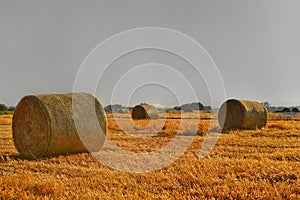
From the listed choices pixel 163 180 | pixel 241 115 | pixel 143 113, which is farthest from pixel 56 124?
pixel 143 113

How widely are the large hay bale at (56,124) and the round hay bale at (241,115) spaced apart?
354 inches

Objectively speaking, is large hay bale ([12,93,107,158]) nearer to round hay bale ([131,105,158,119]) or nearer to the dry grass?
the dry grass

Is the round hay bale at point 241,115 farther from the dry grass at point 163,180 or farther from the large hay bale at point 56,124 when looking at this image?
the dry grass at point 163,180

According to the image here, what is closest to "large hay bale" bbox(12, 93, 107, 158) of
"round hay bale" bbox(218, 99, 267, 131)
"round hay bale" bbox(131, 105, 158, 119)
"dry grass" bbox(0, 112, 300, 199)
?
"dry grass" bbox(0, 112, 300, 199)

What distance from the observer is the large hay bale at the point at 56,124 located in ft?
32.0

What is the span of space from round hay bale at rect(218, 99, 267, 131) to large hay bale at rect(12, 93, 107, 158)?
29.5 ft

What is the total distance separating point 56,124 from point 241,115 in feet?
35.6

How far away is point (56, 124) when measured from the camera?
9773 millimetres

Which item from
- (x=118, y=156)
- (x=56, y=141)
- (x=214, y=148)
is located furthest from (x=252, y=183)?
(x=56, y=141)

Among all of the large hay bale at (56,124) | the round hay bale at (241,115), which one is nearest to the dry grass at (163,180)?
the large hay bale at (56,124)

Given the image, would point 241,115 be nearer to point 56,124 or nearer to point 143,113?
point 143,113

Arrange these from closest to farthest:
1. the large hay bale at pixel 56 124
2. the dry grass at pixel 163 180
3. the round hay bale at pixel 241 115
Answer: the dry grass at pixel 163 180 < the large hay bale at pixel 56 124 < the round hay bale at pixel 241 115

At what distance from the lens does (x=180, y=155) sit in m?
9.00

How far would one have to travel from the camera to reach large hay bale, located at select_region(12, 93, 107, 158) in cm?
975
